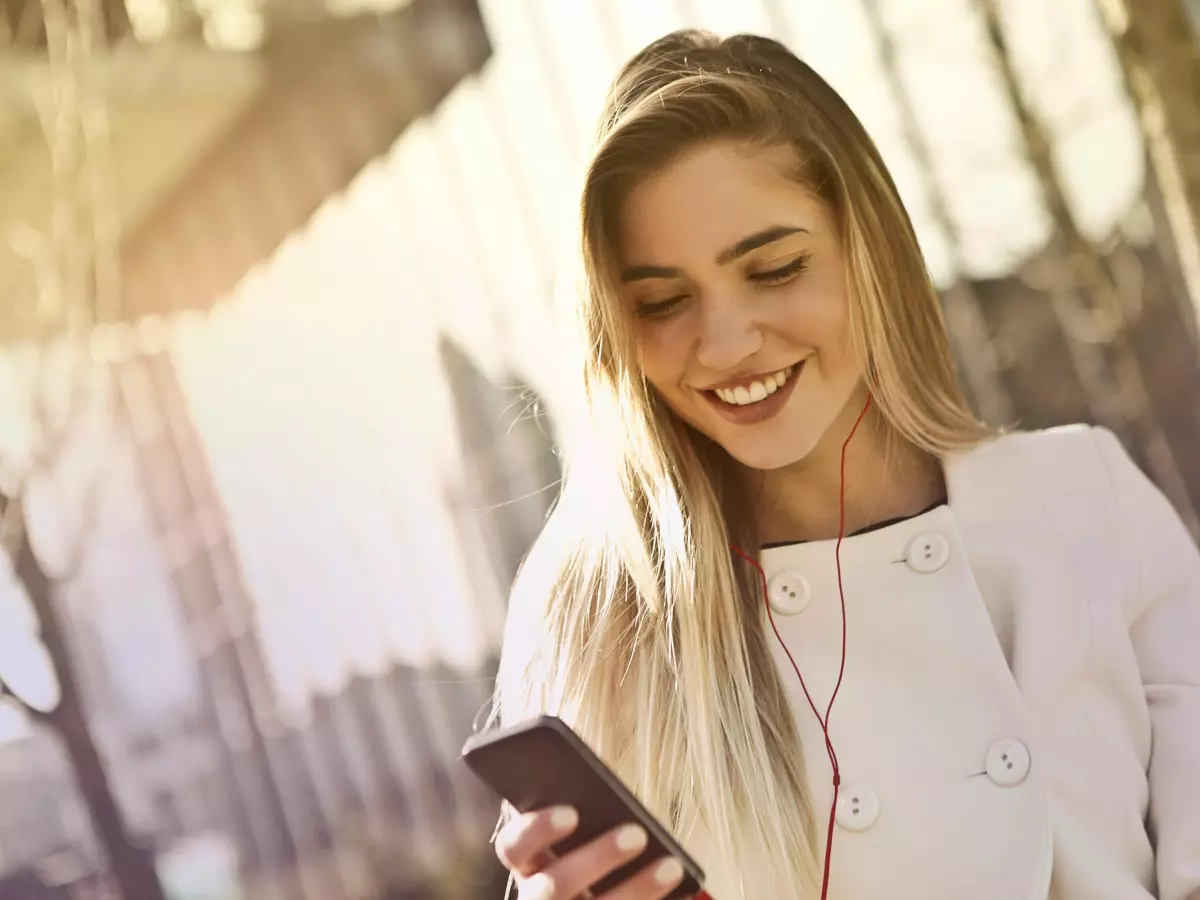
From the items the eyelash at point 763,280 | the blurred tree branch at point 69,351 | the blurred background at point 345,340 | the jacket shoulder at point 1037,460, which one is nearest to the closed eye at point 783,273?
the eyelash at point 763,280

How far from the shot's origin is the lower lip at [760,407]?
0.93 meters

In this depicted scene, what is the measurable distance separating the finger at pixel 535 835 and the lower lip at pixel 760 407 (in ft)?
1.16

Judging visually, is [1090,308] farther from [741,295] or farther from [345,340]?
[345,340]

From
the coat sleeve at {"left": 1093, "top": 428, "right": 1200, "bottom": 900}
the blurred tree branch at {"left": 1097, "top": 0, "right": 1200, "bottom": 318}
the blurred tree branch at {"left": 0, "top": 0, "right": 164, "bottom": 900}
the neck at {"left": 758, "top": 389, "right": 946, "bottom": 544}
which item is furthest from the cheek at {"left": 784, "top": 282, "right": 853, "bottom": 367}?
the blurred tree branch at {"left": 0, "top": 0, "right": 164, "bottom": 900}

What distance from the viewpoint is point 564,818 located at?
731mm

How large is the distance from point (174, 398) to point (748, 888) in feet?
4.80

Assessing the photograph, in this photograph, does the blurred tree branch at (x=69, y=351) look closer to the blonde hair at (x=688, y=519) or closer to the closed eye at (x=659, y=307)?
the blonde hair at (x=688, y=519)

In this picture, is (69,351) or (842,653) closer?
(842,653)

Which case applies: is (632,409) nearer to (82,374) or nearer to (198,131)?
(82,374)

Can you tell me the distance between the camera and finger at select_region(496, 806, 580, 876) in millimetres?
732

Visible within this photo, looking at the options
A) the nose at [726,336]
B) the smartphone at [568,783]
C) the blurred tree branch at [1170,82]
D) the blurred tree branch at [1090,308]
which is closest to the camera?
the smartphone at [568,783]

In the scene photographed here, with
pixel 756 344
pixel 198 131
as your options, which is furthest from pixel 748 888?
pixel 198 131

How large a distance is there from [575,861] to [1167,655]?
0.57 m

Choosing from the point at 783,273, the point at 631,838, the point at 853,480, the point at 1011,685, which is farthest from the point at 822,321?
the point at 631,838
